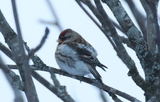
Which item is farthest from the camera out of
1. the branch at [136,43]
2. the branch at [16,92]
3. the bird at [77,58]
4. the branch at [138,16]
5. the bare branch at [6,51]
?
the bird at [77,58]

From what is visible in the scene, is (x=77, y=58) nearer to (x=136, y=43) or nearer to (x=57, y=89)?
(x=57, y=89)

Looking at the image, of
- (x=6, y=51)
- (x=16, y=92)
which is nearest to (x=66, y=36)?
(x=6, y=51)

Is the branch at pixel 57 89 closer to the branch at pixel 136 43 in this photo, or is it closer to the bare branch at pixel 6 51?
the bare branch at pixel 6 51

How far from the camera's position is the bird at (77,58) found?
4.12 metres

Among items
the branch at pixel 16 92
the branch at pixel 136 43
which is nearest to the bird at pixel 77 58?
the branch at pixel 136 43

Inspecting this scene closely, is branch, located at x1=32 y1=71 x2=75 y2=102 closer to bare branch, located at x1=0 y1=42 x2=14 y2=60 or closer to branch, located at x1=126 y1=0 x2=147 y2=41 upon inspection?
bare branch, located at x1=0 y1=42 x2=14 y2=60

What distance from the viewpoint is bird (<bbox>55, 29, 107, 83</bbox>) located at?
4121 millimetres

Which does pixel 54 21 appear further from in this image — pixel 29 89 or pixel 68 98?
pixel 29 89

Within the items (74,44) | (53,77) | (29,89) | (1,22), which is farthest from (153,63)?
(74,44)

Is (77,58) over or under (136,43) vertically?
over

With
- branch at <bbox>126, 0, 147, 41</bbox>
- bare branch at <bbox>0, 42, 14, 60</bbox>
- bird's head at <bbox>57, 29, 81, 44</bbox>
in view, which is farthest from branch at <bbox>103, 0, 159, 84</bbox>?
bird's head at <bbox>57, 29, 81, 44</bbox>

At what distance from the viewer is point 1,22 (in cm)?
300

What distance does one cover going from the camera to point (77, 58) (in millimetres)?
4348

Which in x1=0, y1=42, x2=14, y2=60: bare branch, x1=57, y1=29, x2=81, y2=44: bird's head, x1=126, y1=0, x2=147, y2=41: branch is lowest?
x1=126, y1=0, x2=147, y2=41: branch
